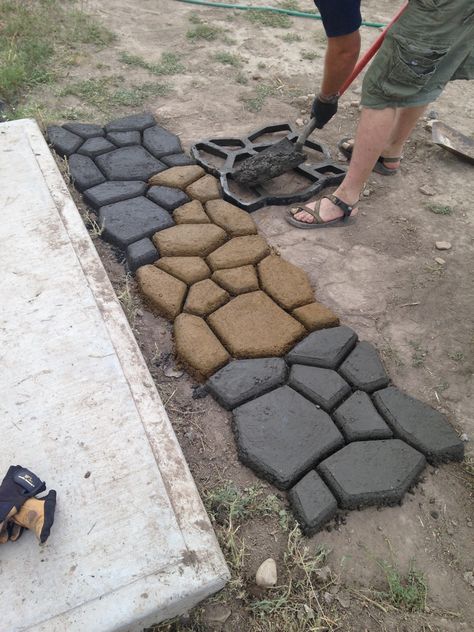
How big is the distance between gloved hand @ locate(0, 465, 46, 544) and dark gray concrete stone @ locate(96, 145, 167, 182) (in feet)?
6.65

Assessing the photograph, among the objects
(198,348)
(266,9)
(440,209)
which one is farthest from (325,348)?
(266,9)

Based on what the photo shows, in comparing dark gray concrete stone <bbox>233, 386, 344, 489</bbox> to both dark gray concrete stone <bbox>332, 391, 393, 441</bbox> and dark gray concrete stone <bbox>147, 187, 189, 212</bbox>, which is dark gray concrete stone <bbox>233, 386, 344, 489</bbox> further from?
dark gray concrete stone <bbox>147, 187, 189, 212</bbox>

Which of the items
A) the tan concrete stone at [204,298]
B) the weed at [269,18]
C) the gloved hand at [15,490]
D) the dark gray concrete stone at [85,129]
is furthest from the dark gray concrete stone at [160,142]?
the weed at [269,18]

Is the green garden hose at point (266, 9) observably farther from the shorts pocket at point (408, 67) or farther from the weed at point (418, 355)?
the weed at point (418, 355)

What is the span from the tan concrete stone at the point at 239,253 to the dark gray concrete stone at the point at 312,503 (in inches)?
48.3

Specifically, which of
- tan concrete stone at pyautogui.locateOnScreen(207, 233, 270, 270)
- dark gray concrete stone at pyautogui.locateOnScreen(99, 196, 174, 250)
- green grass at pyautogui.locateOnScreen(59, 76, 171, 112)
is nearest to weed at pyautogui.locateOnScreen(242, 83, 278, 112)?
green grass at pyautogui.locateOnScreen(59, 76, 171, 112)

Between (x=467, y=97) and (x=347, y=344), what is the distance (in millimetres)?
3345

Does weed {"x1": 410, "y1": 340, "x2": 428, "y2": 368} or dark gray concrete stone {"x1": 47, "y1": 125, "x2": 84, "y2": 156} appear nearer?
weed {"x1": 410, "y1": 340, "x2": 428, "y2": 368}

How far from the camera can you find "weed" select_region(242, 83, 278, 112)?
4160 millimetres

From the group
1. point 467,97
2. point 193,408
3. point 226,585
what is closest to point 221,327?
point 193,408

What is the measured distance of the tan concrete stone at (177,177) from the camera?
10.6 feet

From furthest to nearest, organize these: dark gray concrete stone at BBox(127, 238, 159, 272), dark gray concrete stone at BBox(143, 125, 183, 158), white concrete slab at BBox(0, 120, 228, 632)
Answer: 1. dark gray concrete stone at BBox(143, 125, 183, 158)
2. dark gray concrete stone at BBox(127, 238, 159, 272)
3. white concrete slab at BBox(0, 120, 228, 632)

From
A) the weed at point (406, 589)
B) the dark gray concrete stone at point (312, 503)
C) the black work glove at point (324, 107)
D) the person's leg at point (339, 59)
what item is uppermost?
the person's leg at point (339, 59)

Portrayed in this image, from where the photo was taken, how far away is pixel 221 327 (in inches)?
98.1
